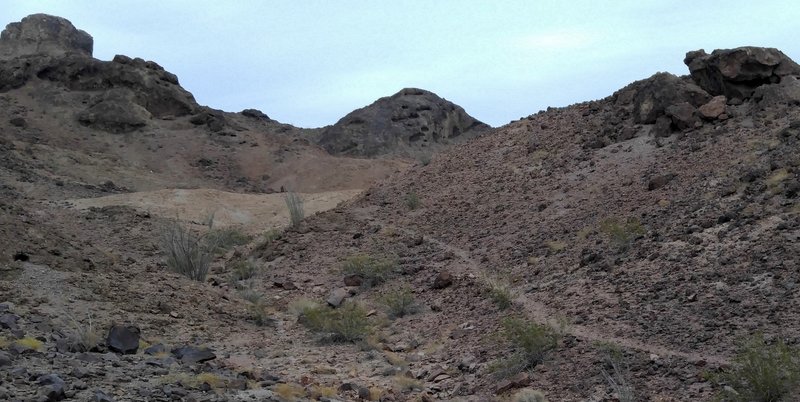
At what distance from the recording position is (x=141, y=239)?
21.8 meters

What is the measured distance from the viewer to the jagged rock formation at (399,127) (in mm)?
55719

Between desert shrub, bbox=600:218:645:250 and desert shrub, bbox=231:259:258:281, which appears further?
desert shrub, bbox=231:259:258:281

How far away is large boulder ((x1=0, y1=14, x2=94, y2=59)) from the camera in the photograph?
54.9 meters

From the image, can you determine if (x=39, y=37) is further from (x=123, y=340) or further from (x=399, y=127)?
(x=123, y=340)

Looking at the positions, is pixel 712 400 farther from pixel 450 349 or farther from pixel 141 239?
pixel 141 239

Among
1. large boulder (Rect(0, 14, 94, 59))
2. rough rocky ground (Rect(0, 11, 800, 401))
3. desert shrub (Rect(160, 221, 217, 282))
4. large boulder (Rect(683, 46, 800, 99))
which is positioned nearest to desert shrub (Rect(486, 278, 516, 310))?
rough rocky ground (Rect(0, 11, 800, 401))

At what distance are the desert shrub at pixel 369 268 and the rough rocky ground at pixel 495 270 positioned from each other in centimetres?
23

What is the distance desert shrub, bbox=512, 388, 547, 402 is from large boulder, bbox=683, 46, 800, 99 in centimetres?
1179

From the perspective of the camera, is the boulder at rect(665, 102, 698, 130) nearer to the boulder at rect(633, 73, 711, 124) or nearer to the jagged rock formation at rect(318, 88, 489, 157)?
the boulder at rect(633, 73, 711, 124)

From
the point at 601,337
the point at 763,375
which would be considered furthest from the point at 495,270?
the point at 763,375

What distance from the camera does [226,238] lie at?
22.5 metres

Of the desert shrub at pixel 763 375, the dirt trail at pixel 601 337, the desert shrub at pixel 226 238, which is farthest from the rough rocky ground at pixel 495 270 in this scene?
the desert shrub at pixel 226 238

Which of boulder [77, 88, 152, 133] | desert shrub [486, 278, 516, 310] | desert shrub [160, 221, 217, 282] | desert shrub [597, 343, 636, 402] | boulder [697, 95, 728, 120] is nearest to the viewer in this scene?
desert shrub [597, 343, 636, 402]

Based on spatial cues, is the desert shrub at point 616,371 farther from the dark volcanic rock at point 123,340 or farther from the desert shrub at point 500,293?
the dark volcanic rock at point 123,340
